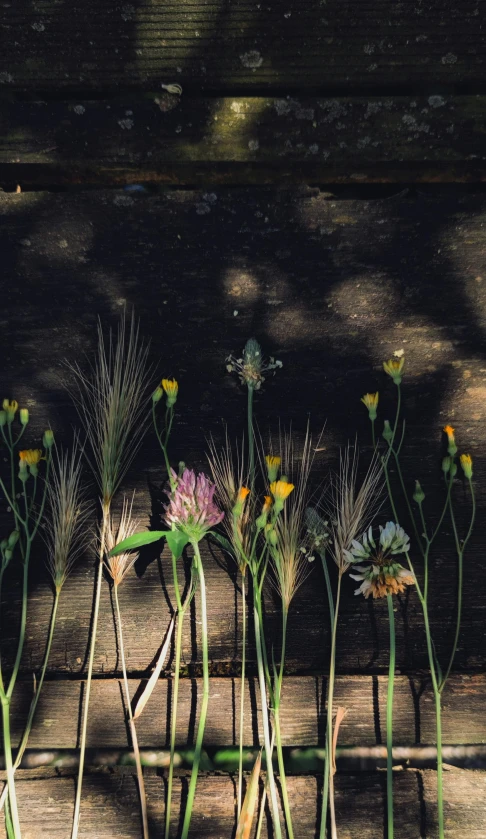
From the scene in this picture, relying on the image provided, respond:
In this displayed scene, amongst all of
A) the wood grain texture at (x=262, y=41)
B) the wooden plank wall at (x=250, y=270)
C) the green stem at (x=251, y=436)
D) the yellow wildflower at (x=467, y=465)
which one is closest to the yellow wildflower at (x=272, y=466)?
the green stem at (x=251, y=436)

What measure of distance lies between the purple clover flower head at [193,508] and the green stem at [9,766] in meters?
0.65

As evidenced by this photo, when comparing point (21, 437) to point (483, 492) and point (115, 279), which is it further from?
point (483, 492)

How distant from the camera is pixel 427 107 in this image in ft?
5.80

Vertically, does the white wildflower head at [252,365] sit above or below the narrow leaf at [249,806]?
above

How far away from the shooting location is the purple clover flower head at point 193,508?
62.2 inches

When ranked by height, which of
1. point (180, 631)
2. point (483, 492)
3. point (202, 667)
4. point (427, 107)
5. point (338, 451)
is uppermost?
point (427, 107)

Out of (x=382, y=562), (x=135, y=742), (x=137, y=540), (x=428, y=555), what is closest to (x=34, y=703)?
(x=135, y=742)

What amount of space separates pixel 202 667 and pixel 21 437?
86 centimetres

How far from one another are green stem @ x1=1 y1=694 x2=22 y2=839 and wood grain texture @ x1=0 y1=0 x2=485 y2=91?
1.77 meters

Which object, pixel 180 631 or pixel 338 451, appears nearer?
pixel 180 631

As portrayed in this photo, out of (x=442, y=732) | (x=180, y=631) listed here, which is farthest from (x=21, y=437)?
(x=442, y=732)

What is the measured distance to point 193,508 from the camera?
158cm

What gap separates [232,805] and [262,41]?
2.14 m

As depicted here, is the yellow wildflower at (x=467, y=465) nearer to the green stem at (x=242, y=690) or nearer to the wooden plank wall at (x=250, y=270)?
the wooden plank wall at (x=250, y=270)
